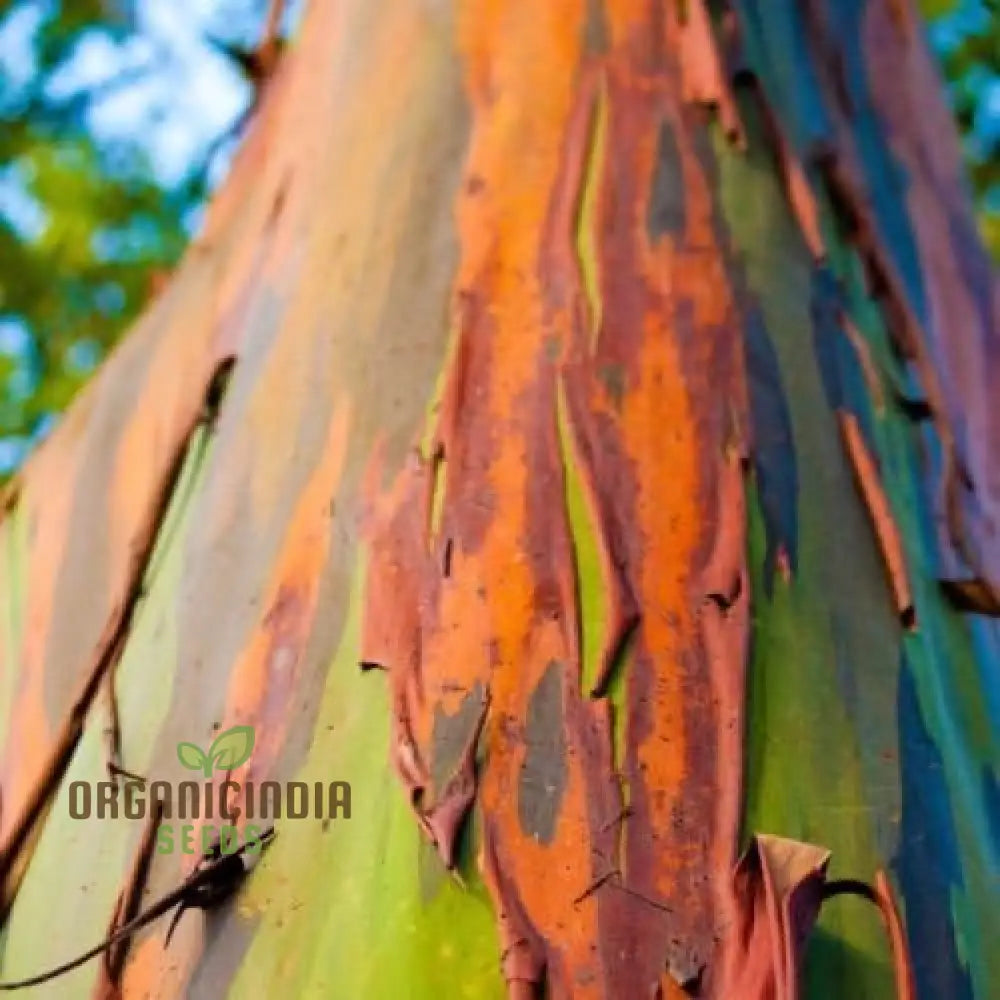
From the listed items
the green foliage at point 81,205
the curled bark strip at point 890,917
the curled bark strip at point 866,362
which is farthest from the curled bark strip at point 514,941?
the green foliage at point 81,205

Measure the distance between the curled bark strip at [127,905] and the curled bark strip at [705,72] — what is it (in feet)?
2.35

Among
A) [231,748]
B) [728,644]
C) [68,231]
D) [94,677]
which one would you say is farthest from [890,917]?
[68,231]

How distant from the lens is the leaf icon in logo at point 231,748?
2.87ft

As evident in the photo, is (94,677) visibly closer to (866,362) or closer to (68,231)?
(866,362)

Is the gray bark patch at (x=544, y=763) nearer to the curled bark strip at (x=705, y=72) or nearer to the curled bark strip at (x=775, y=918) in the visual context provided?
the curled bark strip at (x=775, y=918)

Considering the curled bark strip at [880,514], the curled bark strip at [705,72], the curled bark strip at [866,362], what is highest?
the curled bark strip at [705,72]

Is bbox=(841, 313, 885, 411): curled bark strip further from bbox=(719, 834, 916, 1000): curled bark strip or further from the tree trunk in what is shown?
bbox=(719, 834, 916, 1000): curled bark strip

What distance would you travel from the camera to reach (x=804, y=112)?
1297 mm

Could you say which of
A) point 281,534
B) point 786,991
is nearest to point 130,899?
point 281,534

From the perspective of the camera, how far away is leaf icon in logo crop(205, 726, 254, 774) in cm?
88

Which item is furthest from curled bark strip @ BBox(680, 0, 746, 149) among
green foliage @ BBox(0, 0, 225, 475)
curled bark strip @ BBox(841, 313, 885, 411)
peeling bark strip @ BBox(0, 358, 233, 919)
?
green foliage @ BBox(0, 0, 225, 475)

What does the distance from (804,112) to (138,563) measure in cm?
70

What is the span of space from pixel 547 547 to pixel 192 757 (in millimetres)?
255

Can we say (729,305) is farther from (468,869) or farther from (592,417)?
A: (468,869)
